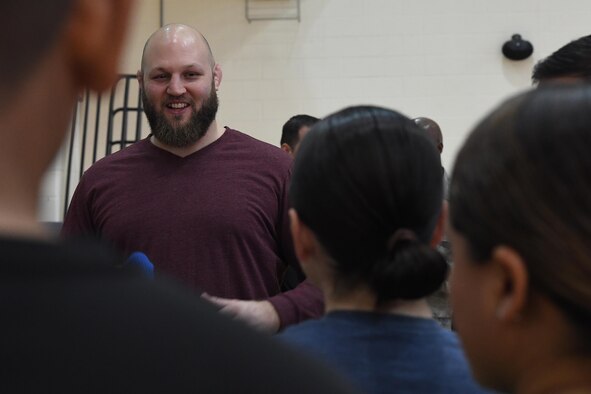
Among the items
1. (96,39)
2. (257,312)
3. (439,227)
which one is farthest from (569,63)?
(96,39)

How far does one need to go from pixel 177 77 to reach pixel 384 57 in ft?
11.5

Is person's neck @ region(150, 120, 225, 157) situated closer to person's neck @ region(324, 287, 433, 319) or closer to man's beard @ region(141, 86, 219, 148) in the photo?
man's beard @ region(141, 86, 219, 148)

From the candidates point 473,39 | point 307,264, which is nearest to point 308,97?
point 473,39

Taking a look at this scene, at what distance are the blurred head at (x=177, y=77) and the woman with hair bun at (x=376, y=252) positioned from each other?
3.59ft

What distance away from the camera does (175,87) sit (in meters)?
2.35

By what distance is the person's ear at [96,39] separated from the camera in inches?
19.9

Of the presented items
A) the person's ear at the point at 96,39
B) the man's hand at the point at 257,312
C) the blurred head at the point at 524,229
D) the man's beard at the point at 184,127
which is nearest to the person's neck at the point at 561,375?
the blurred head at the point at 524,229

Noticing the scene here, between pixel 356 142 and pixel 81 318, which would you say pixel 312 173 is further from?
pixel 81 318

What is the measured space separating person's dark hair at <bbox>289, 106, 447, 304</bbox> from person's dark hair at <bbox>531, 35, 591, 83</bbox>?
0.72m

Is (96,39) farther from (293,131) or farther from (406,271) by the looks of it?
(293,131)

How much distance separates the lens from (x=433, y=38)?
5.66 metres

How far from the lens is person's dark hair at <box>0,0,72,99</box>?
46 centimetres

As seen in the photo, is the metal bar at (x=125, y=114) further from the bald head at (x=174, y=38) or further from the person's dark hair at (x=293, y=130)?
the bald head at (x=174, y=38)

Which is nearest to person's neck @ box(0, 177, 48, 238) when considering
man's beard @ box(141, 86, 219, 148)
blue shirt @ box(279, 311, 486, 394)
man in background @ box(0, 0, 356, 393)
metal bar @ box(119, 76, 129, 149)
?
man in background @ box(0, 0, 356, 393)
